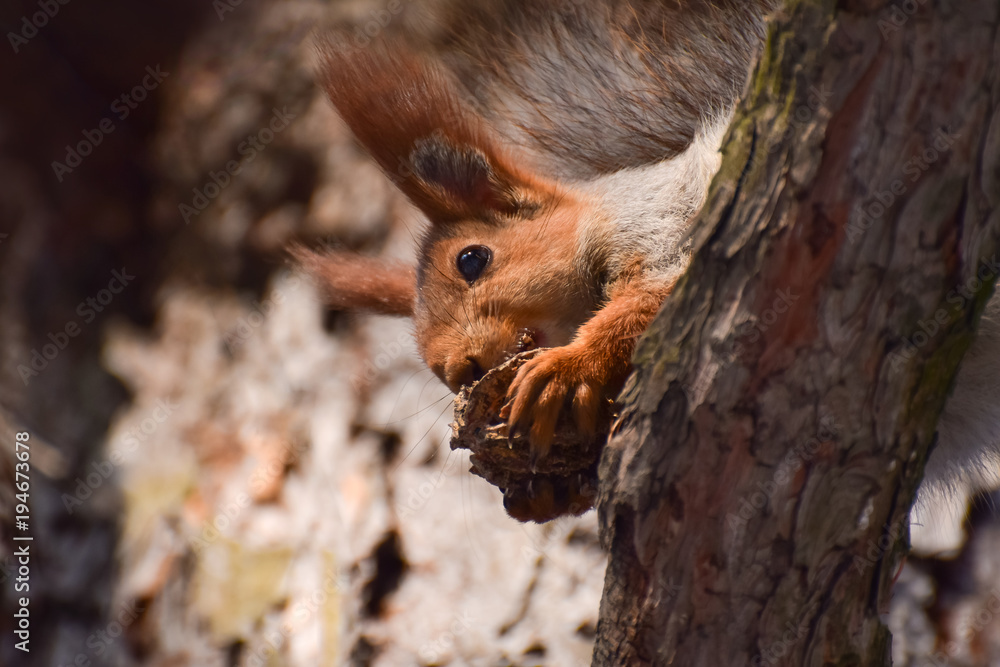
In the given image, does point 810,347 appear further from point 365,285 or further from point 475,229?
point 365,285

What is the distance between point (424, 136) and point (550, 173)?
264 millimetres

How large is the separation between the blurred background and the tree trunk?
2.95ft

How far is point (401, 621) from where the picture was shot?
1.78 metres

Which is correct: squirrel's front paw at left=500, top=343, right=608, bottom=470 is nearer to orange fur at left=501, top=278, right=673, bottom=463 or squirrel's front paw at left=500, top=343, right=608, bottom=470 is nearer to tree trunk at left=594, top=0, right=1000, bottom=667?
orange fur at left=501, top=278, right=673, bottom=463

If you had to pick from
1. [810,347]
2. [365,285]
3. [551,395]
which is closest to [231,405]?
[365,285]

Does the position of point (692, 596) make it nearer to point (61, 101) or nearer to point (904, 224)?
point (904, 224)

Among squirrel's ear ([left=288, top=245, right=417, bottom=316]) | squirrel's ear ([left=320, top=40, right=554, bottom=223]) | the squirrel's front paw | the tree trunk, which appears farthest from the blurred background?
the tree trunk

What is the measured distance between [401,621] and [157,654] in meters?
0.78

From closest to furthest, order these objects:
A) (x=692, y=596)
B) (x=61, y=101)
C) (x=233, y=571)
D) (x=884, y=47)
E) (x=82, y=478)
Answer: (x=884, y=47) < (x=692, y=596) < (x=233, y=571) < (x=82, y=478) < (x=61, y=101)

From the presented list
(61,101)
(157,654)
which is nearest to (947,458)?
(157,654)

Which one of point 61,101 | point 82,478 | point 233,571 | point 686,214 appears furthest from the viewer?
point 61,101

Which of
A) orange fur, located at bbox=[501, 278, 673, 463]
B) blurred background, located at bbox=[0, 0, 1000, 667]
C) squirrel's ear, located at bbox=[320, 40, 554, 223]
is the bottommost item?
blurred background, located at bbox=[0, 0, 1000, 667]

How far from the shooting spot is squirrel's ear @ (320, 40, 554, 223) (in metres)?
1.28

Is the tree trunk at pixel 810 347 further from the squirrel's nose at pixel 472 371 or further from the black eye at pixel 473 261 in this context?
the black eye at pixel 473 261
